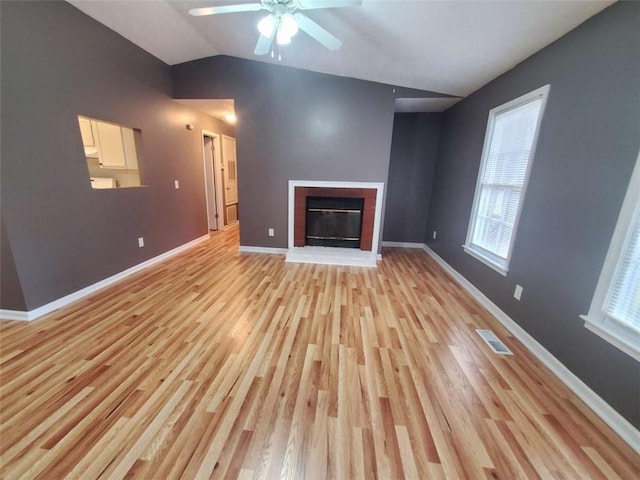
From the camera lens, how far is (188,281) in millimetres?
3068

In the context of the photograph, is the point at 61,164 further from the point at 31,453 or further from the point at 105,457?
the point at 105,457

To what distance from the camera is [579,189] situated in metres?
1.73

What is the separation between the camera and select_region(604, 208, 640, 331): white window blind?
1399mm

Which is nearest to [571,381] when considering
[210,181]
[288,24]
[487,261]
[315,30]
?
[487,261]

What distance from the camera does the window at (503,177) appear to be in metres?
2.29

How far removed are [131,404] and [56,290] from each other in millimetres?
1750

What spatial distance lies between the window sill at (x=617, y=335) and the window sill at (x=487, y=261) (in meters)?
0.87

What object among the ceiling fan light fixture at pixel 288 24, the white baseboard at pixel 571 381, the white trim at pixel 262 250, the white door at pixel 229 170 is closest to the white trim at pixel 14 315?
the white trim at pixel 262 250

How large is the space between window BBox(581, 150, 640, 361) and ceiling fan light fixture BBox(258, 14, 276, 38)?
256 centimetres

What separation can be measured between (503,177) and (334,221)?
225 centimetres

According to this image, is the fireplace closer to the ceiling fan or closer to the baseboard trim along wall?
the ceiling fan

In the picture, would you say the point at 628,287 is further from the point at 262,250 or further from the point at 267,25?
the point at 262,250

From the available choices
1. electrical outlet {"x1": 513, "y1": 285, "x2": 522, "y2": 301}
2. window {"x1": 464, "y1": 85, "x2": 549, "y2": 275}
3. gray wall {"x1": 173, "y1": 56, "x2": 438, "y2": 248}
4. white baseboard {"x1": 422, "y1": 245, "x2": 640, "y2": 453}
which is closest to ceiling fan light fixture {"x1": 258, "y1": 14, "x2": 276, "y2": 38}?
gray wall {"x1": 173, "y1": 56, "x2": 438, "y2": 248}

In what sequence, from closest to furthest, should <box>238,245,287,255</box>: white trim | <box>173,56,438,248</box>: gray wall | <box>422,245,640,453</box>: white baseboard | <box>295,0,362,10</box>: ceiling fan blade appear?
<box>422,245,640,453</box>: white baseboard → <box>295,0,362,10</box>: ceiling fan blade → <box>173,56,438,248</box>: gray wall → <box>238,245,287,255</box>: white trim
